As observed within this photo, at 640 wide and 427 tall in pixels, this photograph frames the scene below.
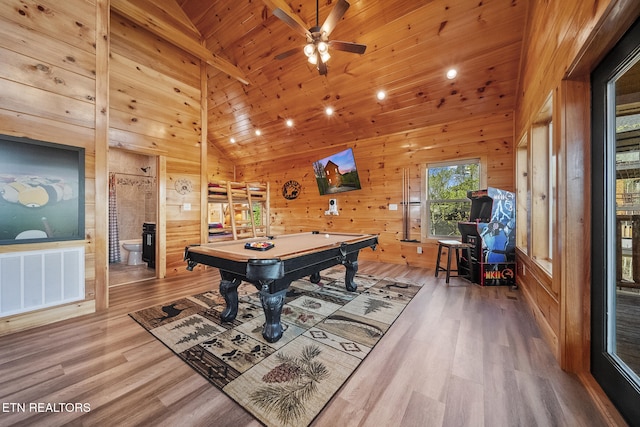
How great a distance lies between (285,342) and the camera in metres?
2.00

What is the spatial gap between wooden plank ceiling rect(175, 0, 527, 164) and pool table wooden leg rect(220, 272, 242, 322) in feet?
9.25

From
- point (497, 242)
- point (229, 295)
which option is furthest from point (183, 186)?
point (497, 242)

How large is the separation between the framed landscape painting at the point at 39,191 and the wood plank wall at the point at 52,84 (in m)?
0.08

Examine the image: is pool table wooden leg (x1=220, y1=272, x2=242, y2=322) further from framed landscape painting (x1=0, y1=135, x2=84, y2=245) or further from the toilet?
the toilet

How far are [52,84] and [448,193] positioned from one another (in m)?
5.82

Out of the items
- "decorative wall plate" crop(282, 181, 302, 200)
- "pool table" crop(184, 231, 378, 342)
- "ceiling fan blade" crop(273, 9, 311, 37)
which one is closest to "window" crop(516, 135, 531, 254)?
"pool table" crop(184, 231, 378, 342)

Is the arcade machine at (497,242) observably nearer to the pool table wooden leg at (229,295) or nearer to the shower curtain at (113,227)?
the pool table wooden leg at (229,295)

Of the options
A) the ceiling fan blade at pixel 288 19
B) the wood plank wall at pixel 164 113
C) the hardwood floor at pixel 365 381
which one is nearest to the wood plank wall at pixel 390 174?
the hardwood floor at pixel 365 381

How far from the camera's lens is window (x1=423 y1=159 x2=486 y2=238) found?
435 cm

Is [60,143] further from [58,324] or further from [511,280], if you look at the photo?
[511,280]

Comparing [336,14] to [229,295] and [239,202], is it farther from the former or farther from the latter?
[239,202]

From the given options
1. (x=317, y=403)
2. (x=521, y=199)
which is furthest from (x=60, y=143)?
(x=521, y=199)

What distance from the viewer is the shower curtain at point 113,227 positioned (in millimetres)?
5387

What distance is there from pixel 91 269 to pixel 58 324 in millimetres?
580
